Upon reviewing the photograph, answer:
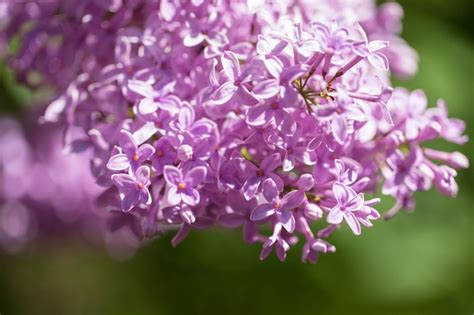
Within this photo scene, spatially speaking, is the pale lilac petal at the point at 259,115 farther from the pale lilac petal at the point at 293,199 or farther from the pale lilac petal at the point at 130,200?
the pale lilac petal at the point at 130,200

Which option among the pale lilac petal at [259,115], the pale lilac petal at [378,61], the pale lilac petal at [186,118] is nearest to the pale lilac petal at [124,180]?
the pale lilac petal at [186,118]

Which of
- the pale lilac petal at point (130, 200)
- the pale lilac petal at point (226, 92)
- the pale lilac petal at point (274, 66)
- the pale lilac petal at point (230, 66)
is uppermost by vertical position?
the pale lilac petal at point (274, 66)

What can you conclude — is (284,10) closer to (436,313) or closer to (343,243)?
(343,243)

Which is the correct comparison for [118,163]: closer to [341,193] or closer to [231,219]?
[231,219]

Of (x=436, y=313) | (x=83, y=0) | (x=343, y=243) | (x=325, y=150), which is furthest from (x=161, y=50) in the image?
(x=436, y=313)

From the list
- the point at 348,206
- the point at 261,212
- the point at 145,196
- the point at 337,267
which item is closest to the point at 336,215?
the point at 348,206
